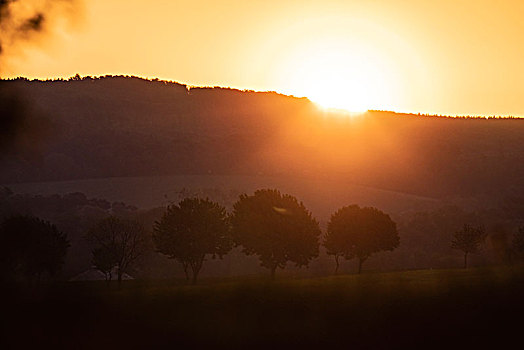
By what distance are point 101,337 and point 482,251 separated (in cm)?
13542

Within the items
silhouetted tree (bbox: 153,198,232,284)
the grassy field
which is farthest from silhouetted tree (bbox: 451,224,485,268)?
the grassy field

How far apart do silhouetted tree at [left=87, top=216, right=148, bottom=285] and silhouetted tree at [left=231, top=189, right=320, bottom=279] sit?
73.3 ft

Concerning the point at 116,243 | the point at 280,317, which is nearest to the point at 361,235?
the point at 116,243

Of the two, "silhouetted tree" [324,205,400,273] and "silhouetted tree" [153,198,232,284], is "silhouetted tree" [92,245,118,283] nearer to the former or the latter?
Answer: "silhouetted tree" [153,198,232,284]

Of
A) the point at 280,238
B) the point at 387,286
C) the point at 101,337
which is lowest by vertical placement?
the point at 101,337

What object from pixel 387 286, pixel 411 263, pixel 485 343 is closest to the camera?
pixel 485 343

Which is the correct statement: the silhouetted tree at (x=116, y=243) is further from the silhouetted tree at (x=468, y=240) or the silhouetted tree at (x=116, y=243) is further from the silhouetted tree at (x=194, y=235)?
the silhouetted tree at (x=468, y=240)

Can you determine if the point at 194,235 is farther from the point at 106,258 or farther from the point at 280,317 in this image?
the point at 280,317

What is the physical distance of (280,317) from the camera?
161 feet

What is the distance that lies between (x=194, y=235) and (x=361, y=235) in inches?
1076

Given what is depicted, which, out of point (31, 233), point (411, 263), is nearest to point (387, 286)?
point (31, 233)

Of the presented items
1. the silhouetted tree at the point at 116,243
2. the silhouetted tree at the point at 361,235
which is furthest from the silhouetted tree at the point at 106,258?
the silhouetted tree at the point at 361,235

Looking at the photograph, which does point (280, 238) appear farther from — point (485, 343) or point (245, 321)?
point (485, 343)

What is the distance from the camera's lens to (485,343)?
40875 mm
